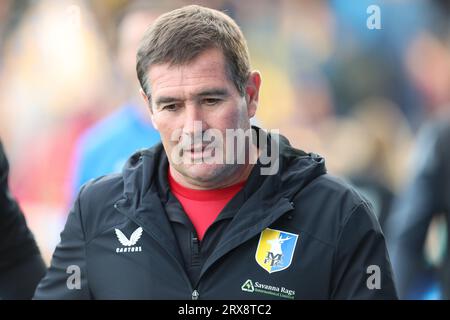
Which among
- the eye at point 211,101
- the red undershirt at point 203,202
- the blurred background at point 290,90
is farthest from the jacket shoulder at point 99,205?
the blurred background at point 290,90

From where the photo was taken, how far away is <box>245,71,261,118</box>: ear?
211 cm

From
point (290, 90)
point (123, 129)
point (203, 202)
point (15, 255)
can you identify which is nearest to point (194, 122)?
point (203, 202)

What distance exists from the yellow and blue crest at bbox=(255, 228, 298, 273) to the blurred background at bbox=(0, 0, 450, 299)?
159cm

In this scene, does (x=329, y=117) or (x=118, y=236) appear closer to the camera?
(x=118, y=236)

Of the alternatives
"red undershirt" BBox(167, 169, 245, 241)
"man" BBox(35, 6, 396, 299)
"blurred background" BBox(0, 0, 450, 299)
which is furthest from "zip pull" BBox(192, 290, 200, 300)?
"blurred background" BBox(0, 0, 450, 299)

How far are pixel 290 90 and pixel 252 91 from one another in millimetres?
1483

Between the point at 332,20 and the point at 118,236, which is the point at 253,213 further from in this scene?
the point at 332,20

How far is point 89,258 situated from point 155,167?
327 mm

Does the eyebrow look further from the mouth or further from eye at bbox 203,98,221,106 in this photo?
the mouth

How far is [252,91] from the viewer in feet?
7.02

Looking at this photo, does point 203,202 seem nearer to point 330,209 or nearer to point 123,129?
point 330,209

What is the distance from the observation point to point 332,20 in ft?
11.8
